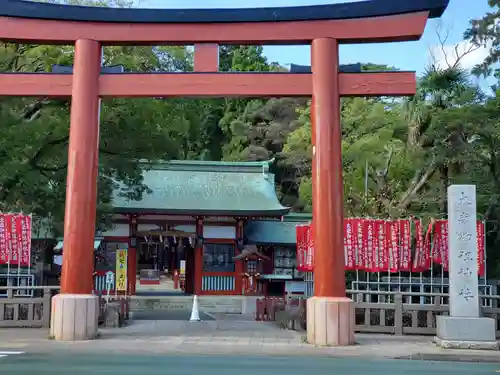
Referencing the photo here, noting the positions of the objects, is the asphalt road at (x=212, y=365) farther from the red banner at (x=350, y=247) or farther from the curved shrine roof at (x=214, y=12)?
the curved shrine roof at (x=214, y=12)

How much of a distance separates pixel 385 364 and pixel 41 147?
1245cm

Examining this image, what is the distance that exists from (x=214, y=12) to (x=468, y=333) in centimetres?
938

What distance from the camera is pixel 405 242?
16531 mm

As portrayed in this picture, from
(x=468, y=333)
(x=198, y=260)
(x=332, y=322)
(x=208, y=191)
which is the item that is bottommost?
(x=468, y=333)

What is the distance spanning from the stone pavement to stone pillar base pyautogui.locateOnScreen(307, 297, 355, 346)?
0.25 metres

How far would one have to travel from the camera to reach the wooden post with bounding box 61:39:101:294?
12633 mm

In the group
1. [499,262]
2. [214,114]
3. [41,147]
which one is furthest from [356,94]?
[214,114]

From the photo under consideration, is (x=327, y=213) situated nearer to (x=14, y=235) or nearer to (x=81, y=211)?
(x=81, y=211)

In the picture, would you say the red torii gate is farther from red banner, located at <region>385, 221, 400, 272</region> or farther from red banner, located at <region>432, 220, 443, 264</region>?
red banner, located at <region>432, 220, 443, 264</region>

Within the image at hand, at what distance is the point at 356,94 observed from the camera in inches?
516

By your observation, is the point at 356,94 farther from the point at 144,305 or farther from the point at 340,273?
the point at 144,305

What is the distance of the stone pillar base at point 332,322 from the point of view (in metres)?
12.1

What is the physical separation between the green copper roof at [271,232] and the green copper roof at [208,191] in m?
1.52

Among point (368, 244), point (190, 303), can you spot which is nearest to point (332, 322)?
point (368, 244)
